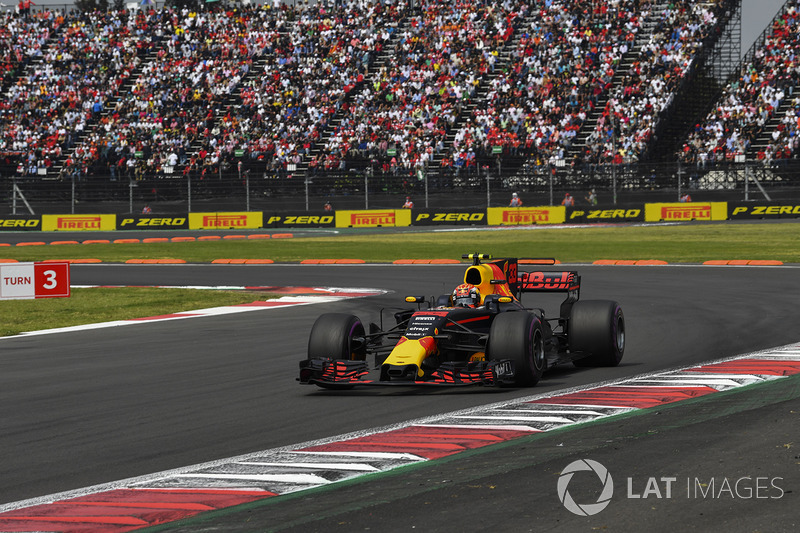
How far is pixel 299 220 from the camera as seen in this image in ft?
151

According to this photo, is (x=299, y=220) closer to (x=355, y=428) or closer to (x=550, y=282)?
(x=550, y=282)

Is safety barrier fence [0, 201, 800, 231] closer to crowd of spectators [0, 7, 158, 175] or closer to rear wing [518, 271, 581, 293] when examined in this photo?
crowd of spectators [0, 7, 158, 175]

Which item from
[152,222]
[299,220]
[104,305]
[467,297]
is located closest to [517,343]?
[467,297]

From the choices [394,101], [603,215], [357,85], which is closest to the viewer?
[603,215]

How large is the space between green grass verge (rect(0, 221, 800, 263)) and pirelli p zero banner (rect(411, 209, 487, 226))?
10.1 ft

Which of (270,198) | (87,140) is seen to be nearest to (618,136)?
(270,198)

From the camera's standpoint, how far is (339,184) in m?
45.0

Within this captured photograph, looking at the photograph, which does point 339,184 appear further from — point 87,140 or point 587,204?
point 87,140

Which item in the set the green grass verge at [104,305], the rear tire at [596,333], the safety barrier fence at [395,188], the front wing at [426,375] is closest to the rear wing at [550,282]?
the rear tire at [596,333]

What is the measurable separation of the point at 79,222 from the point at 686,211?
25788 millimetres

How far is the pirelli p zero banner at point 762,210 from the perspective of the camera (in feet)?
129

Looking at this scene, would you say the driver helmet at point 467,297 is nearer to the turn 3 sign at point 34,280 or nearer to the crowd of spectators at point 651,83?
the turn 3 sign at point 34,280

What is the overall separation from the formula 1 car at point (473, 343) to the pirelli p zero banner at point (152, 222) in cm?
3645

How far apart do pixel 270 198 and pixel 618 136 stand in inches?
572
